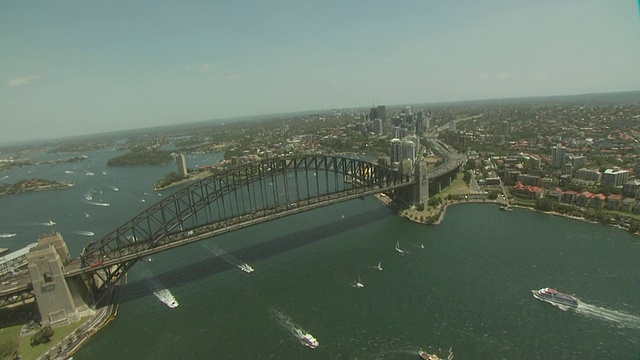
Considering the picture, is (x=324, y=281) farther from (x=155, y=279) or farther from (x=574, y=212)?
(x=574, y=212)

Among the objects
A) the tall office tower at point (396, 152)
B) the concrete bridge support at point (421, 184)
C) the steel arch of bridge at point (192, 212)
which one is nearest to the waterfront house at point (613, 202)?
the concrete bridge support at point (421, 184)

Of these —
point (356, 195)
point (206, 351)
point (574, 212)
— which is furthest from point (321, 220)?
point (574, 212)

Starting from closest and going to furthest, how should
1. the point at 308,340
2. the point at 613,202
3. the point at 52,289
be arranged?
the point at 308,340
the point at 52,289
the point at 613,202

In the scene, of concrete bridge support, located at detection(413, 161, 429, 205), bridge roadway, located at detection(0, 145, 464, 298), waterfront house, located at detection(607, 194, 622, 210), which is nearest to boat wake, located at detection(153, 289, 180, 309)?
bridge roadway, located at detection(0, 145, 464, 298)

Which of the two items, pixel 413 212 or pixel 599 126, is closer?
pixel 413 212

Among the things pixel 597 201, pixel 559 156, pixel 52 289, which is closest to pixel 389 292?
pixel 52 289

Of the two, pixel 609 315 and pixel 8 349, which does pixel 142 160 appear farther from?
pixel 609 315

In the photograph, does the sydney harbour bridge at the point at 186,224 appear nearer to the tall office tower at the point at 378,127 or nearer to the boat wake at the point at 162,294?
the boat wake at the point at 162,294
